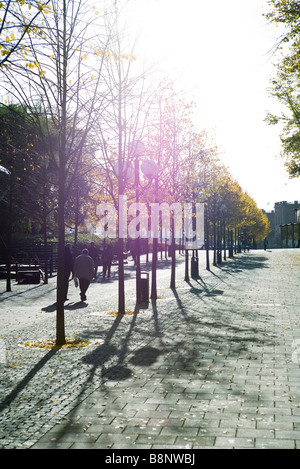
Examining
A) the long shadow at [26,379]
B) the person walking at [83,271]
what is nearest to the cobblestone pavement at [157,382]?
the long shadow at [26,379]

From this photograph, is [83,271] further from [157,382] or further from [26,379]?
[157,382]

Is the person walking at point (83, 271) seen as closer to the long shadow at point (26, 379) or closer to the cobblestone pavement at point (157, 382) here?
the cobblestone pavement at point (157, 382)

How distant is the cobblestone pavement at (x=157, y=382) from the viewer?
4.35 meters

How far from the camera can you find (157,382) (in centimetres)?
603

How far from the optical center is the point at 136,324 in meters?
10.8

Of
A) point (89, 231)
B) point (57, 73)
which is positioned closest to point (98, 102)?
point (57, 73)

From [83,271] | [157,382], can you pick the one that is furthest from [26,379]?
[83,271]

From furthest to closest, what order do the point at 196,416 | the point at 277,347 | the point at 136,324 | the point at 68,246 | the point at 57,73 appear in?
the point at 68,246 < the point at 136,324 < the point at 57,73 < the point at 277,347 < the point at 196,416

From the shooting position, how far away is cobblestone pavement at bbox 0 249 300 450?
4.35 meters

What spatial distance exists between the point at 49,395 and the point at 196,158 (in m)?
16.9

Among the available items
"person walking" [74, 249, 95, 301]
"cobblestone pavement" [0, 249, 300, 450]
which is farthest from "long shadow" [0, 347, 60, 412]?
"person walking" [74, 249, 95, 301]

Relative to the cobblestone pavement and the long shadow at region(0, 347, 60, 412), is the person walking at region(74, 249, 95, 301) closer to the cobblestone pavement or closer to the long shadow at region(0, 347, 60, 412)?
the cobblestone pavement

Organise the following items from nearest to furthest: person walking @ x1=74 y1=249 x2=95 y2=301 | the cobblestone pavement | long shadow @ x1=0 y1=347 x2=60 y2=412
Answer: the cobblestone pavement → long shadow @ x1=0 y1=347 x2=60 y2=412 → person walking @ x1=74 y1=249 x2=95 y2=301
